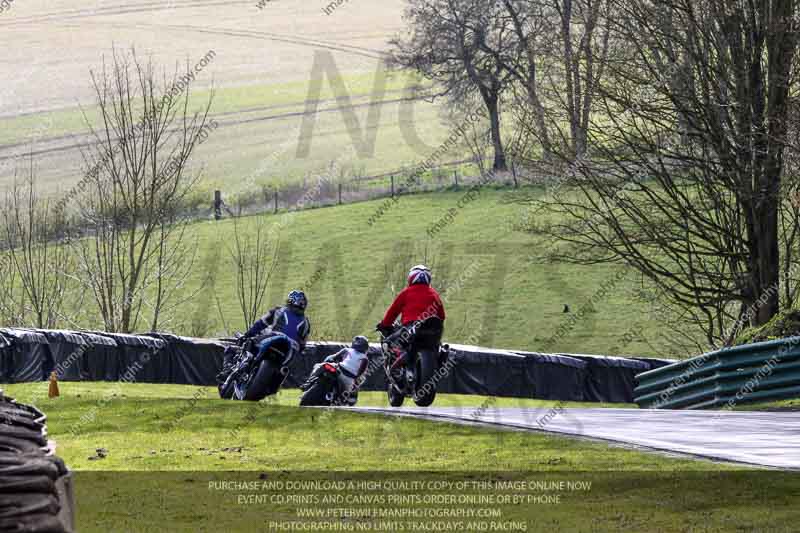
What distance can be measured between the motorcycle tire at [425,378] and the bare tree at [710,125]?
25.9 feet

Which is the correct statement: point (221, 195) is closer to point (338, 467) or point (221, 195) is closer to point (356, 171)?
point (356, 171)

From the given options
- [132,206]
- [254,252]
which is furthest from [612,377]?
[254,252]

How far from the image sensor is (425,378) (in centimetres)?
1898

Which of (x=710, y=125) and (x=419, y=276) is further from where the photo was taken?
(x=710, y=125)

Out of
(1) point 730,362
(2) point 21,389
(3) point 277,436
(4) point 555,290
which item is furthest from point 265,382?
(4) point 555,290

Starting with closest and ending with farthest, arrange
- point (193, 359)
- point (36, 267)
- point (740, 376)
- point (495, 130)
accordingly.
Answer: point (740, 376)
point (193, 359)
point (36, 267)
point (495, 130)

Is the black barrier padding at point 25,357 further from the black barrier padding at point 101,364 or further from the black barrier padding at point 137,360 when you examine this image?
the black barrier padding at point 137,360

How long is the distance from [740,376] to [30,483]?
1756 cm

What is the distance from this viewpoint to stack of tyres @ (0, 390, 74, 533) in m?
4.11

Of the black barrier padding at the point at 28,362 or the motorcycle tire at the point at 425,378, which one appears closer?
the motorcycle tire at the point at 425,378

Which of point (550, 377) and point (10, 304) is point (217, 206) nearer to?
point (10, 304)

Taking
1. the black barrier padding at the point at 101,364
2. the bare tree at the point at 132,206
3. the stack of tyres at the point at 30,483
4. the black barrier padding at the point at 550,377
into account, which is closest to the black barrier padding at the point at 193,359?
the black barrier padding at the point at 101,364

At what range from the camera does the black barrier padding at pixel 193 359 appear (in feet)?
106

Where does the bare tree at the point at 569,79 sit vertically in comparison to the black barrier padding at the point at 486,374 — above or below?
above
